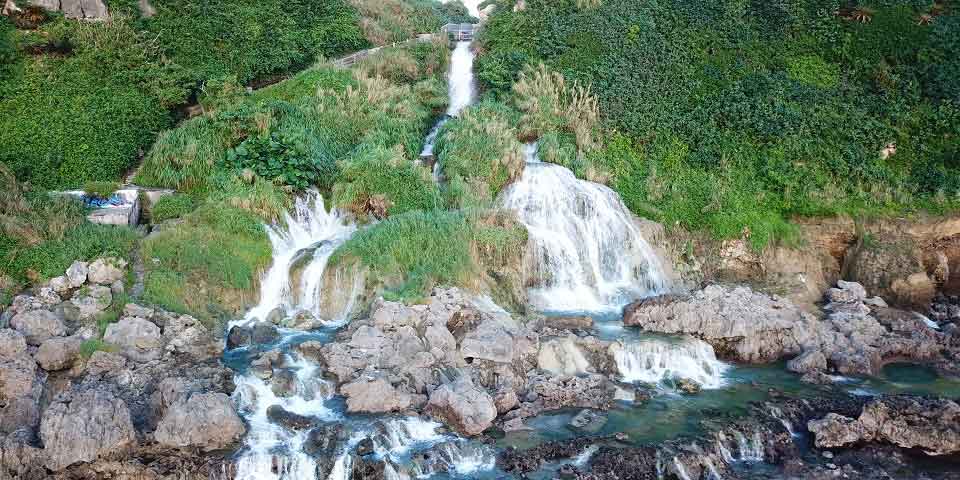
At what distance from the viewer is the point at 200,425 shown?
37.3 feet

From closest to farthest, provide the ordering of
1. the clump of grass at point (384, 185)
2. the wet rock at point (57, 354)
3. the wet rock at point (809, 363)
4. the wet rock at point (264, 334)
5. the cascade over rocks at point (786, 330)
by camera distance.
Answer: the wet rock at point (57, 354) → the wet rock at point (809, 363) → the wet rock at point (264, 334) → the cascade over rocks at point (786, 330) → the clump of grass at point (384, 185)

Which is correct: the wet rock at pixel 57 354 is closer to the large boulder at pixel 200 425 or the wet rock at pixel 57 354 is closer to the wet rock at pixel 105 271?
the wet rock at pixel 105 271

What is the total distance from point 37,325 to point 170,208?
552 cm

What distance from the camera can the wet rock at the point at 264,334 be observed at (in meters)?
15.0

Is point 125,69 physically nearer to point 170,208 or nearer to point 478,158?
point 170,208

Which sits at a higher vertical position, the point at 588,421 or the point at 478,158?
the point at 478,158

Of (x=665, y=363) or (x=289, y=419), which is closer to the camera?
(x=289, y=419)

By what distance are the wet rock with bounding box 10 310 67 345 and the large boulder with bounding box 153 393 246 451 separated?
378 cm

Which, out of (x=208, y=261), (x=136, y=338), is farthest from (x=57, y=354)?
(x=208, y=261)

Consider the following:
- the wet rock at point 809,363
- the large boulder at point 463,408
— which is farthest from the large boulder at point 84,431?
the wet rock at point 809,363

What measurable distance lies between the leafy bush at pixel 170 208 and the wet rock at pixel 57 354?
223 inches

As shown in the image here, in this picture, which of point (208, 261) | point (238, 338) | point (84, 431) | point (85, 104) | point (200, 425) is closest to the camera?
point (84, 431)

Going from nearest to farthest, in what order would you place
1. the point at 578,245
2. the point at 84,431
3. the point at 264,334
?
the point at 84,431, the point at 264,334, the point at 578,245

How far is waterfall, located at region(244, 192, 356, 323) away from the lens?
55.1 ft
